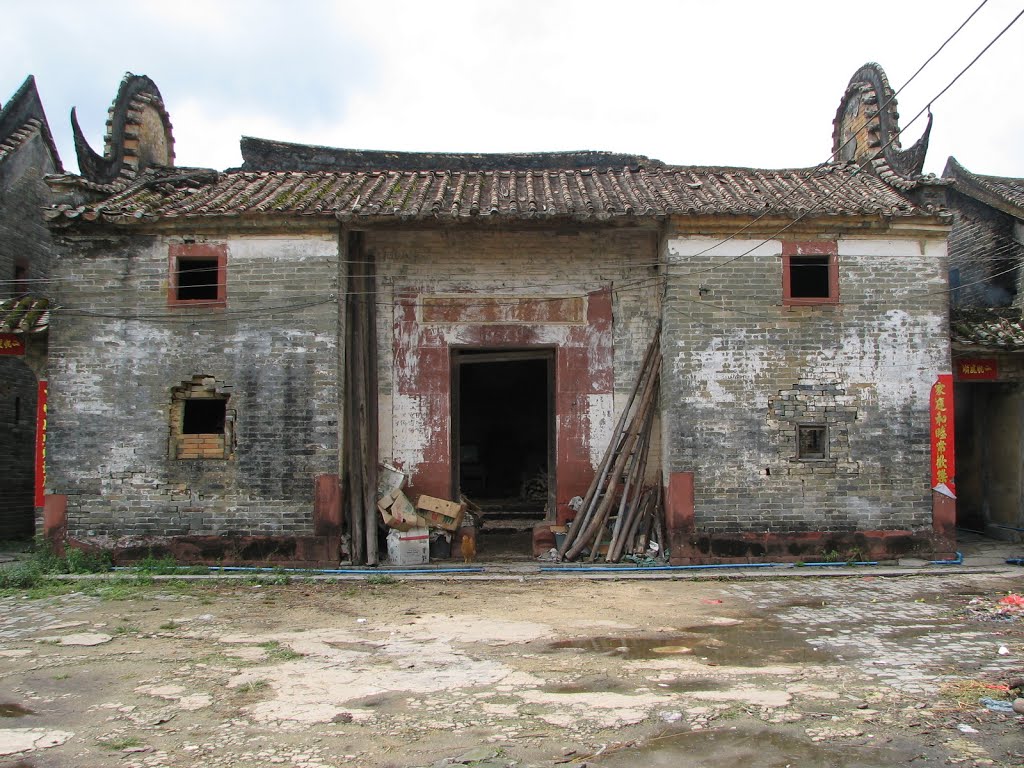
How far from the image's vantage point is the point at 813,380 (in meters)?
10.6

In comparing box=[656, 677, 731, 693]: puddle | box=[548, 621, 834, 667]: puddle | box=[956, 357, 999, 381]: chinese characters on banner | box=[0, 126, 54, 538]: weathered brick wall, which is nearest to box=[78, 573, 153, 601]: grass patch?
box=[0, 126, 54, 538]: weathered brick wall

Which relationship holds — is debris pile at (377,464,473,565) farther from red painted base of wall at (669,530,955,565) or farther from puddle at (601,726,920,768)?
puddle at (601,726,920,768)

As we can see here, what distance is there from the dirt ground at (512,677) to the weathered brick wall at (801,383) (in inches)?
63.8

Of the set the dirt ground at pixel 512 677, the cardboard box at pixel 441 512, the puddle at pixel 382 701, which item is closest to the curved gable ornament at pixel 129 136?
the dirt ground at pixel 512 677

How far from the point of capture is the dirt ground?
4.47 metres

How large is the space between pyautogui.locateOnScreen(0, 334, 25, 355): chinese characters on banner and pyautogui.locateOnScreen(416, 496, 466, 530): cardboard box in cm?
587

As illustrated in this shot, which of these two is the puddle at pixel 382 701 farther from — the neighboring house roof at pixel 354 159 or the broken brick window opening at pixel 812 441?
the neighboring house roof at pixel 354 159

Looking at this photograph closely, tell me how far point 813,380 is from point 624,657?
5.77m

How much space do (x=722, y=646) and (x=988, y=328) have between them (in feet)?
24.8

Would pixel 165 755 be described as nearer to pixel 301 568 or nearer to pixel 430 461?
pixel 301 568

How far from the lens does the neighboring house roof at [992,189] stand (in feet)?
41.0

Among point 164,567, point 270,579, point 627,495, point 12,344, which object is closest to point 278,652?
point 270,579

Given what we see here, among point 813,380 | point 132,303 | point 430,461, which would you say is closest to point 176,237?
point 132,303

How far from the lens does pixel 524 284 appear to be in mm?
11266
